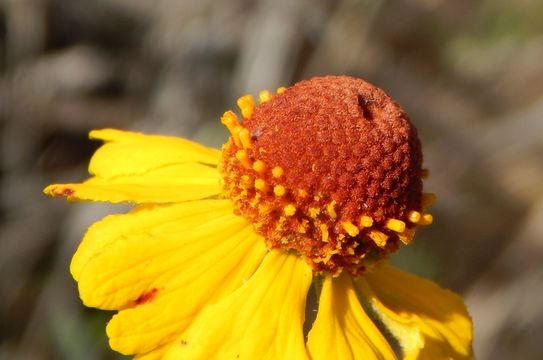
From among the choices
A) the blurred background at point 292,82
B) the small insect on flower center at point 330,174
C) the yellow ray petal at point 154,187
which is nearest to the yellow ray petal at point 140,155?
the yellow ray petal at point 154,187

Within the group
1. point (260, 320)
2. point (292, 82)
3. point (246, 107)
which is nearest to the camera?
point (260, 320)

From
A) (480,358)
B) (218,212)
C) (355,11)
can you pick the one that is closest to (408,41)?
(355,11)

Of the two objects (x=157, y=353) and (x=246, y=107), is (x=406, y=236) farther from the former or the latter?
(x=157, y=353)

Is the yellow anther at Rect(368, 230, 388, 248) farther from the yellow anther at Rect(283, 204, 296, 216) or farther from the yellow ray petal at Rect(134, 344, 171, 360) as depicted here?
the yellow ray petal at Rect(134, 344, 171, 360)

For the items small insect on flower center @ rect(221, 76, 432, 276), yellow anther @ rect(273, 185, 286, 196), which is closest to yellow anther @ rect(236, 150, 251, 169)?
small insect on flower center @ rect(221, 76, 432, 276)

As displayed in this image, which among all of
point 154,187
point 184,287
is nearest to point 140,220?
point 154,187

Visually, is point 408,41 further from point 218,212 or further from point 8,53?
point 218,212
